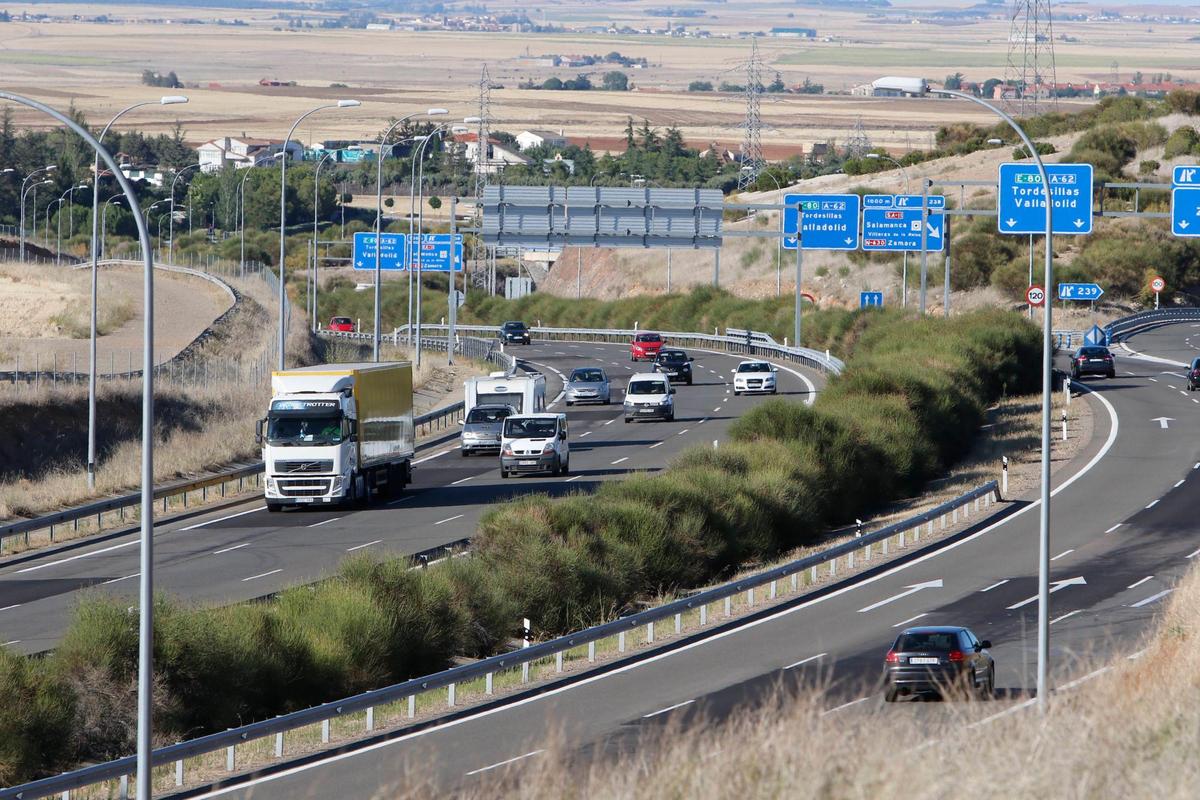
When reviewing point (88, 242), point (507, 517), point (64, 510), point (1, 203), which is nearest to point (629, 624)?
point (507, 517)

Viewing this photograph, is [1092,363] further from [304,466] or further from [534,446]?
[304,466]

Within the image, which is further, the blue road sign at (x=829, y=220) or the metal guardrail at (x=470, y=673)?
the blue road sign at (x=829, y=220)

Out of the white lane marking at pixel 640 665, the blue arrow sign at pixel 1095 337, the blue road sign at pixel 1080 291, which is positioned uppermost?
the blue road sign at pixel 1080 291

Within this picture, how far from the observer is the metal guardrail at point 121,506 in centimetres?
3634

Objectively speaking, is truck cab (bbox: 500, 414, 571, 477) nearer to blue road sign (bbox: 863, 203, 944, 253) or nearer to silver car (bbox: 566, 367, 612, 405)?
silver car (bbox: 566, 367, 612, 405)

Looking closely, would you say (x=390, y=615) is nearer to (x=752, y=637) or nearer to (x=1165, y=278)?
(x=752, y=637)

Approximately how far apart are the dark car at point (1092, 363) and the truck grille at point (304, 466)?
39684 mm

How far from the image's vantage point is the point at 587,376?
2643 inches

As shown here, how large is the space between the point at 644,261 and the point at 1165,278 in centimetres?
4555

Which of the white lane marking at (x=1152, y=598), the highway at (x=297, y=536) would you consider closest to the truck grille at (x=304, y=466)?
the highway at (x=297, y=536)

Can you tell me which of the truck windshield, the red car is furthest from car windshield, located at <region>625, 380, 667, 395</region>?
the red car

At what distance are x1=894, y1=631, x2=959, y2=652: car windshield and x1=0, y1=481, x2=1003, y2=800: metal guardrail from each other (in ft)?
17.2

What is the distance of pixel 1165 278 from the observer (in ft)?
361

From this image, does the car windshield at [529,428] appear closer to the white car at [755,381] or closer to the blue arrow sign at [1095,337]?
the white car at [755,381]
